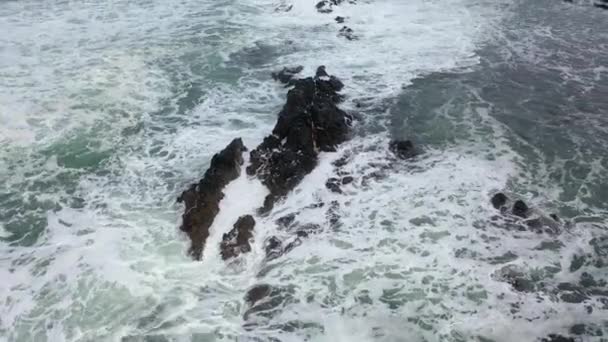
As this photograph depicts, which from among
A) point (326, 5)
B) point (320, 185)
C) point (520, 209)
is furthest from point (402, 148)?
point (326, 5)

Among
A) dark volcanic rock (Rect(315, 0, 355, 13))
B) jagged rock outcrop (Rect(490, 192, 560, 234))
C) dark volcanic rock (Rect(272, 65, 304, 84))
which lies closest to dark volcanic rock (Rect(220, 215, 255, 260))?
jagged rock outcrop (Rect(490, 192, 560, 234))

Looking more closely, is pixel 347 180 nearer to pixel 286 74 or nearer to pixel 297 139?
pixel 297 139

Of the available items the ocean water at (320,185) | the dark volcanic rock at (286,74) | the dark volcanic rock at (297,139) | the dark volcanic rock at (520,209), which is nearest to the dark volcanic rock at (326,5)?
the ocean water at (320,185)

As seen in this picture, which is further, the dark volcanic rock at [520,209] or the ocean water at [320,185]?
the dark volcanic rock at [520,209]

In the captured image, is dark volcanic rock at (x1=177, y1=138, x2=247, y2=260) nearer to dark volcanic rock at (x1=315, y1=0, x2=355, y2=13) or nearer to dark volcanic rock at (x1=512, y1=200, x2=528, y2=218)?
dark volcanic rock at (x1=512, y1=200, x2=528, y2=218)

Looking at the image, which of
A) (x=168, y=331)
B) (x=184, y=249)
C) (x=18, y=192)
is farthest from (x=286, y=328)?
(x=18, y=192)

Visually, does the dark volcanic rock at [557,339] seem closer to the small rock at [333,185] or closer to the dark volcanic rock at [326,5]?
the small rock at [333,185]
